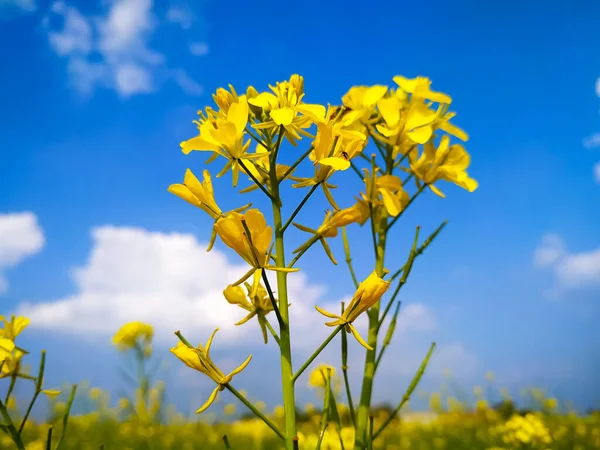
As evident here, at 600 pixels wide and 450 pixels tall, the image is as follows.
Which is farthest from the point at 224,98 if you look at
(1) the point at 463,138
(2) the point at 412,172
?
(1) the point at 463,138

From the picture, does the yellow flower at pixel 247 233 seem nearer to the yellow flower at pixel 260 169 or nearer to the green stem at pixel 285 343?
the green stem at pixel 285 343

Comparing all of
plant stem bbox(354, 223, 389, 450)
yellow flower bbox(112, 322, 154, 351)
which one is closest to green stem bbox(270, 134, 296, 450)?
plant stem bbox(354, 223, 389, 450)

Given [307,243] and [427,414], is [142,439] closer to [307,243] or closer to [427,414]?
[307,243]

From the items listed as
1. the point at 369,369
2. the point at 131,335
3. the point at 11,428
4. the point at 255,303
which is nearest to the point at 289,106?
the point at 255,303

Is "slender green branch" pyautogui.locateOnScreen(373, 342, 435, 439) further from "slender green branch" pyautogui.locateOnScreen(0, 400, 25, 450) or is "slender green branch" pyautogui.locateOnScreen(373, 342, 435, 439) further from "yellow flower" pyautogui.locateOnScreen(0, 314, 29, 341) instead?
"yellow flower" pyautogui.locateOnScreen(0, 314, 29, 341)

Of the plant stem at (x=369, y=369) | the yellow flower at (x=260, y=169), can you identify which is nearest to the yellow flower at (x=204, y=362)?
the yellow flower at (x=260, y=169)

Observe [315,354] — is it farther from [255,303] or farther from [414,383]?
[414,383]
